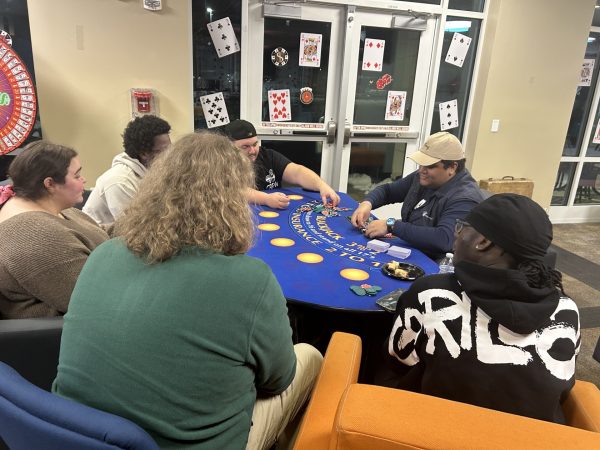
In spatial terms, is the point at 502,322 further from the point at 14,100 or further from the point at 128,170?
the point at 14,100

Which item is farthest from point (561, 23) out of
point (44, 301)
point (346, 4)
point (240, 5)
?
point (44, 301)

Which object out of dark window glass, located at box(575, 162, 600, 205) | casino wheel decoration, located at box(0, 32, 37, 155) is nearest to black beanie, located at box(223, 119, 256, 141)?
casino wheel decoration, located at box(0, 32, 37, 155)

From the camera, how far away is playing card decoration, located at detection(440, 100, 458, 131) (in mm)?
4289

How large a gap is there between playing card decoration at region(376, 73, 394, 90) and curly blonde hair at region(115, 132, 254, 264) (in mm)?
3207

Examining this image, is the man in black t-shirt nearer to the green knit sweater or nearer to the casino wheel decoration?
the casino wheel decoration

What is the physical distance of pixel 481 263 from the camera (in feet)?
3.88

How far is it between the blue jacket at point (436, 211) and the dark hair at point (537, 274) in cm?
93

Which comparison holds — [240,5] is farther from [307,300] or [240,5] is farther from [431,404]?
[431,404]

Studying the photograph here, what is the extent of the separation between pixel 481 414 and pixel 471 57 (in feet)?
13.3

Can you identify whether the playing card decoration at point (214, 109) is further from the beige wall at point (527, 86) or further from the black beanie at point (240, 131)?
the beige wall at point (527, 86)

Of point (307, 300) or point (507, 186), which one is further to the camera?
point (507, 186)

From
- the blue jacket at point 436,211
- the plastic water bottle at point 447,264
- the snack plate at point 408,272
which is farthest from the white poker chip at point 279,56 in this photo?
the snack plate at point 408,272

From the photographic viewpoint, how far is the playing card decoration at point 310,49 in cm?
374

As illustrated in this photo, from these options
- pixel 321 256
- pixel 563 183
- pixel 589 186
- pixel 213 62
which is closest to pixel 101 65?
pixel 213 62
